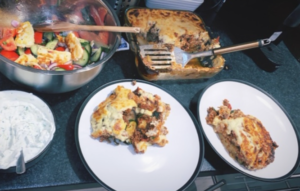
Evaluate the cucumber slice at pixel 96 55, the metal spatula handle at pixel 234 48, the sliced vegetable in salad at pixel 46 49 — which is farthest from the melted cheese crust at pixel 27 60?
the metal spatula handle at pixel 234 48

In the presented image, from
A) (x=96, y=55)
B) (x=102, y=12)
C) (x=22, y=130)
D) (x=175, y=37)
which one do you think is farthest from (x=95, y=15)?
(x=22, y=130)

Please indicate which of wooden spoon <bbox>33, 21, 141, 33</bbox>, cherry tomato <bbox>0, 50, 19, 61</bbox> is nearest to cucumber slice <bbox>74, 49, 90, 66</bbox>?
wooden spoon <bbox>33, 21, 141, 33</bbox>

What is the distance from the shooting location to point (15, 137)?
35.2 inches

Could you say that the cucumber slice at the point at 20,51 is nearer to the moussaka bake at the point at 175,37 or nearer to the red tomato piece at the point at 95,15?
A: the red tomato piece at the point at 95,15

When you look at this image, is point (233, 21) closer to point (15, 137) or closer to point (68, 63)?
point (68, 63)

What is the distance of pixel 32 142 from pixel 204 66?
33.5 inches

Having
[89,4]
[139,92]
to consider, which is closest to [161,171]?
[139,92]

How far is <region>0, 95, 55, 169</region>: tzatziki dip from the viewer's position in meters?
0.86

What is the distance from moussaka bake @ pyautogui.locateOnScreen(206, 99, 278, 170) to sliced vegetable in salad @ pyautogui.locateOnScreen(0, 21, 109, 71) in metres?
0.57

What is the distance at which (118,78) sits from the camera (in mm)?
1329

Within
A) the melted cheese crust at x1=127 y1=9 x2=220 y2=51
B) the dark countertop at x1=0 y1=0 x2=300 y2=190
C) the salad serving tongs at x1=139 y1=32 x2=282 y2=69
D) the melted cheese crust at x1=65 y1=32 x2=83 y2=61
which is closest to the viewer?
the dark countertop at x1=0 y1=0 x2=300 y2=190

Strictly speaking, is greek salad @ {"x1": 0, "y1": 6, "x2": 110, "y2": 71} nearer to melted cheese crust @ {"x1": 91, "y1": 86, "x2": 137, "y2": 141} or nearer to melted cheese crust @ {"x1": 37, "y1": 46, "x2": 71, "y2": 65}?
melted cheese crust @ {"x1": 37, "y1": 46, "x2": 71, "y2": 65}

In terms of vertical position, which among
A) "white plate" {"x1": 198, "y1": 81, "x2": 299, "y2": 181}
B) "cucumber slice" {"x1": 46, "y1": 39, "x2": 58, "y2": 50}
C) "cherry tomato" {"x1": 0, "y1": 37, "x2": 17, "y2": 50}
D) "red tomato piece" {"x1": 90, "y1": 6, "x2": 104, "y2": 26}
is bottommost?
"white plate" {"x1": 198, "y1": 81, "x2": 299, "y2": 181}

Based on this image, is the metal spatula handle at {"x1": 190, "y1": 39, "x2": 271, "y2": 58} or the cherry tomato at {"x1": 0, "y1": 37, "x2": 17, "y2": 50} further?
the metal spatula handle at {"x1": 190, "y1": 39, "x2": 271, "y2": 58}
